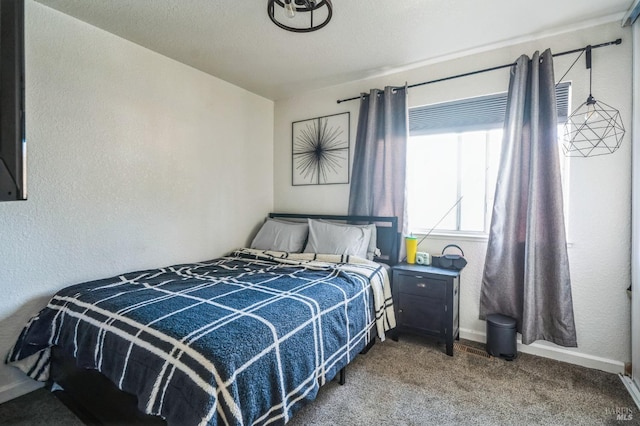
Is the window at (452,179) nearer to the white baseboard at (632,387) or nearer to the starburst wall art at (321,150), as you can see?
the starburst wall art at (321,150)

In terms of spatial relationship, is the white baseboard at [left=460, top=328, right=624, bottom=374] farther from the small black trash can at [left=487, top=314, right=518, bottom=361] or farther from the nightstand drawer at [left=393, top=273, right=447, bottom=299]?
the nightstand drawer at [left=393, top=273, right=447, bottom=299]

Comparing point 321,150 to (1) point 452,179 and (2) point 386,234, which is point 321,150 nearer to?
(2) point 386,234

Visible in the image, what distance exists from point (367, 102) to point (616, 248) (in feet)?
7.28

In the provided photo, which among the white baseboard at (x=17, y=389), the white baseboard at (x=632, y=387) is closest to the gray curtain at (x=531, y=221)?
the white baseboard at (x=632, y=387)

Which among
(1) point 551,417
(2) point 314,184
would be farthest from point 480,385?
(2) point 314,184

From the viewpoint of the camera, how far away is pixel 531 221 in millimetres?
2150

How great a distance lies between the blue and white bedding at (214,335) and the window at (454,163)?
97 centimetres

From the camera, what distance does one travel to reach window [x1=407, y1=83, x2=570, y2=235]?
8.36ft

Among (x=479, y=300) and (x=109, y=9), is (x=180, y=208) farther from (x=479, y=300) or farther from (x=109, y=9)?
(x=479, y=300)

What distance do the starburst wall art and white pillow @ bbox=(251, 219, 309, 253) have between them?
58cm

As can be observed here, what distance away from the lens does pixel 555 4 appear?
6.26 ft

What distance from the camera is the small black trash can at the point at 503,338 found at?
2238mm

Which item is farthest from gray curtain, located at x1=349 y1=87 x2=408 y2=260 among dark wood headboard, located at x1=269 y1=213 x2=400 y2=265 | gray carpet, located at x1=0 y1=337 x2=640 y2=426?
gray carpet, located at x1=0 y1=337 x2=640 y2=426

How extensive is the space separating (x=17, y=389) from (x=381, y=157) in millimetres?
3070
